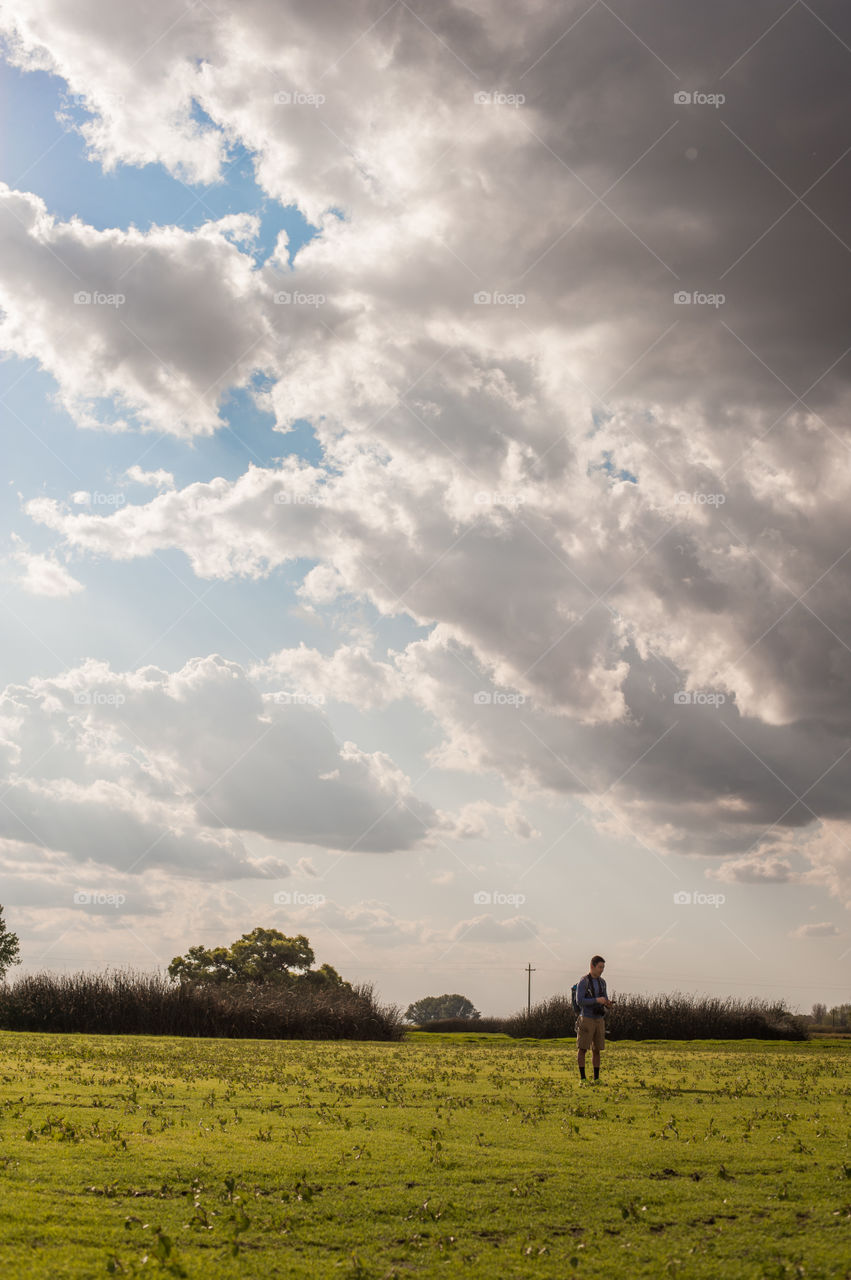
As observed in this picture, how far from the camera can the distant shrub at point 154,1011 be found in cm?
4112

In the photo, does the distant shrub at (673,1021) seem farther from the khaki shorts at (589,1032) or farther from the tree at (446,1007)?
the tree at (446,1007)

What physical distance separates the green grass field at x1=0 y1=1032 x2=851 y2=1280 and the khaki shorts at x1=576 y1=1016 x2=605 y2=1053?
83.2 inches

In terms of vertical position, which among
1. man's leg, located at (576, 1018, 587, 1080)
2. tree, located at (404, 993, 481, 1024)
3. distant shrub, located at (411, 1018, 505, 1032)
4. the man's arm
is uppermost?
the man's arm

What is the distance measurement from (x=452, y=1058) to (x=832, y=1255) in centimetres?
2065

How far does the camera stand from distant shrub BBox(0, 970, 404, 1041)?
4112 centimetres

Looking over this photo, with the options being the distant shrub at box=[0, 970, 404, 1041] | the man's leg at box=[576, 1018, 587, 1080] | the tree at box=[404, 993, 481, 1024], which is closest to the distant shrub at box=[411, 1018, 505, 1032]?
the distant shrub at box=[0, 970, 404, 1041]

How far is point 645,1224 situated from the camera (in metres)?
7.88

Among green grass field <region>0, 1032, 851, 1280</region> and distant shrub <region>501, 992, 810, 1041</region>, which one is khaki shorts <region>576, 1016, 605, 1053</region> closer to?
green grass field <region>0, 1032, 851, 1280</region>

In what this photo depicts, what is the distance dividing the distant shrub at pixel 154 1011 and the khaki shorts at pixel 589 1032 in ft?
91.3

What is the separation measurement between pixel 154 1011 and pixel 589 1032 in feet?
95.1

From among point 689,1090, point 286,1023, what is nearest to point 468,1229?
point 689,1090

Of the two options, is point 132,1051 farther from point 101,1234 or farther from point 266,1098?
point 101,1234

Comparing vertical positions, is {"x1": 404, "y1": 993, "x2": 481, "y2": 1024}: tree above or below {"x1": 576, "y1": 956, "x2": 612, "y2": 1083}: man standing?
below

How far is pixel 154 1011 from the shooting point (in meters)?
41.4
